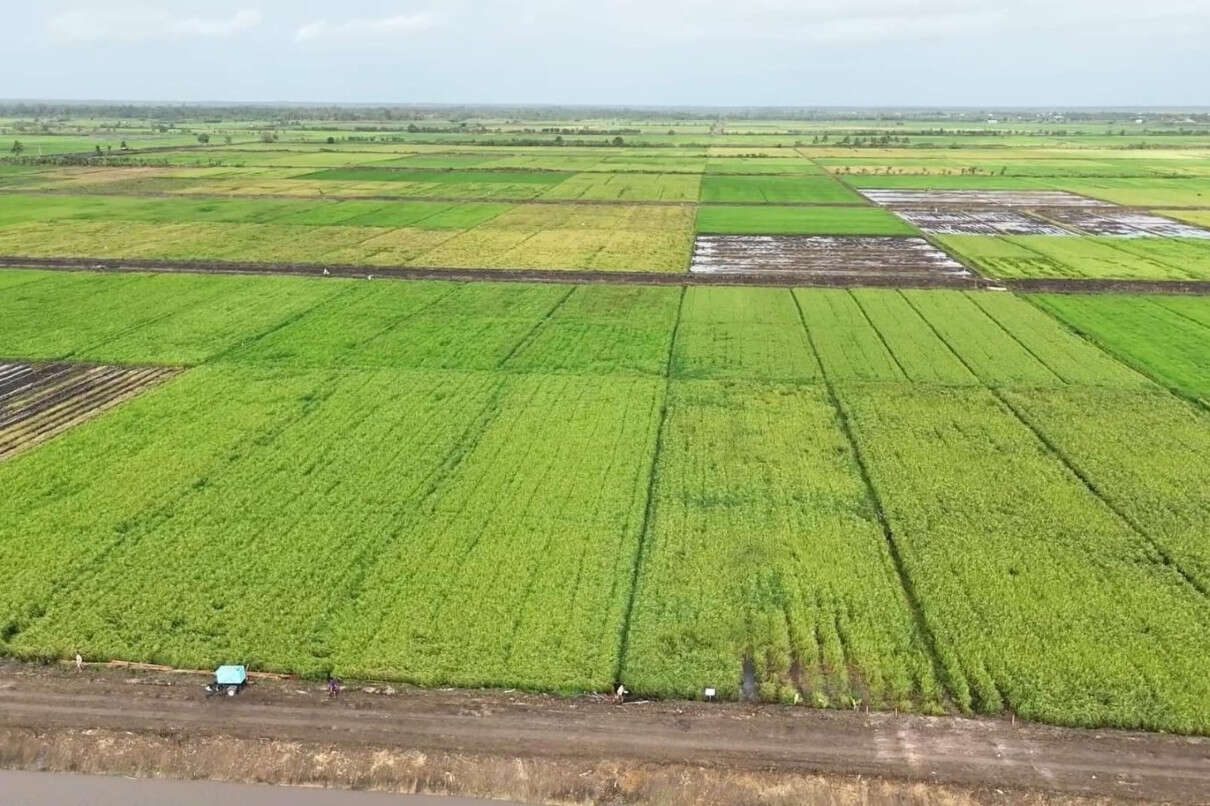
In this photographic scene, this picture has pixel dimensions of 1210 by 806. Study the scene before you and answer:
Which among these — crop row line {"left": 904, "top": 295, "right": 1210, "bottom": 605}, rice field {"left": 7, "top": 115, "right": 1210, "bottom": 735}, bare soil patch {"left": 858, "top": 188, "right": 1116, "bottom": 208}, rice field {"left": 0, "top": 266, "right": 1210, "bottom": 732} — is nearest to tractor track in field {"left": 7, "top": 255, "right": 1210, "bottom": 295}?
rice field {"left": 7, "top": 115, "right": 1210, "bottom": 735}

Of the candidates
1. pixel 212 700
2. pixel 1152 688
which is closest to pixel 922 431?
pixel 1152 688

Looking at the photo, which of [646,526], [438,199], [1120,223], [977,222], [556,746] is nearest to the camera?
[556,746]

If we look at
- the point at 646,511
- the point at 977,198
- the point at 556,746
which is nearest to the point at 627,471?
the point at 646,511

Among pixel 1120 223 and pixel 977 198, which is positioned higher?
pixel 977 198

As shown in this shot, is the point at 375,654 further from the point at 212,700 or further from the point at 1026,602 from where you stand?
the point at 1026,602

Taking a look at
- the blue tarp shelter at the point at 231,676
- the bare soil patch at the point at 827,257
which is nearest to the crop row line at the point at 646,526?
the blue tarp shelter at the point at 231,676

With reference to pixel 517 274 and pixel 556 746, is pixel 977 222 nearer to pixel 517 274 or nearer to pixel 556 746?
pixel 517 274
